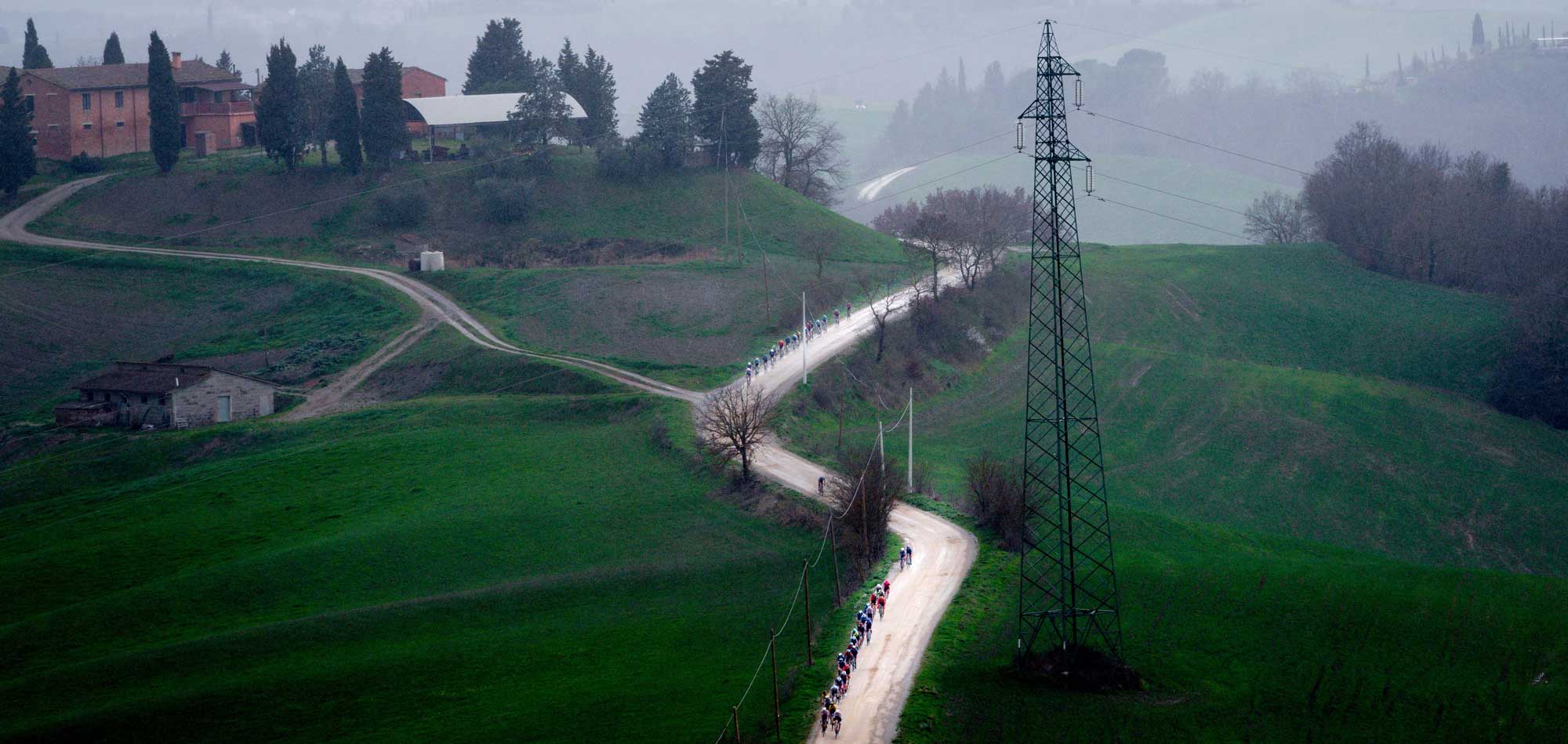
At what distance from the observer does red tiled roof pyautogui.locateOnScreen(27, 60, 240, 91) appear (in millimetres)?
111438

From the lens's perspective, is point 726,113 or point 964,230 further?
point 726,113

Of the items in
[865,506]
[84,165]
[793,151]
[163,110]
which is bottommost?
[865,506]

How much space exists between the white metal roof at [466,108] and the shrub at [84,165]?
94.3ft

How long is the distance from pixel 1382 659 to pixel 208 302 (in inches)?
3176

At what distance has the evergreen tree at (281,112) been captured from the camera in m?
104

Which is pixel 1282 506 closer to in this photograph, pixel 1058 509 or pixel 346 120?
pixel 1058 509

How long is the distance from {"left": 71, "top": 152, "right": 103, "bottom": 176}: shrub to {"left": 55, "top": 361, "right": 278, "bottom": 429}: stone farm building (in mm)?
52110

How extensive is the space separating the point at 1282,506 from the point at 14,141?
101m

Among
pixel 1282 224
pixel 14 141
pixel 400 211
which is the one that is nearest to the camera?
pixel 14 141

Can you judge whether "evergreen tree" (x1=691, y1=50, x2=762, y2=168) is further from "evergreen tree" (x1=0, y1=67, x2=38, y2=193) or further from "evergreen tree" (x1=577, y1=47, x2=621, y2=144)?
"evergreen tree" (x1=0, y1=67, x2=38, y2=193)

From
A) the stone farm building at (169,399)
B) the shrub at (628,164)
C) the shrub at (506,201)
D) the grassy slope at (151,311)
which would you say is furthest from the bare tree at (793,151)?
the stone farm building at (169,399)

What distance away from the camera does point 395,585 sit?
42812 mm

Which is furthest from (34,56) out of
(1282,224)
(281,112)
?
(1282,224)

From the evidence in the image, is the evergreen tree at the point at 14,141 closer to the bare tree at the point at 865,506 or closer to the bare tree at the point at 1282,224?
the bare tree at the point at 865,506
